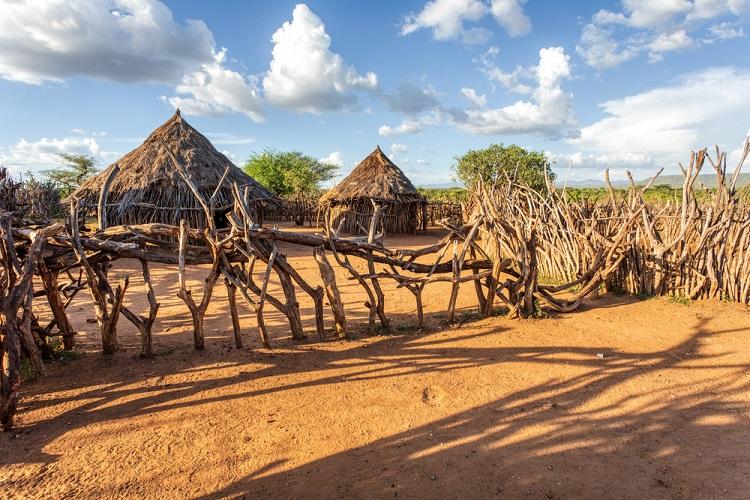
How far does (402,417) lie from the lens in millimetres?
3076

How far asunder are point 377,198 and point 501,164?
376 inches

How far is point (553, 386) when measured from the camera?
353cm

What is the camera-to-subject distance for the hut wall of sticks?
3.74 metres

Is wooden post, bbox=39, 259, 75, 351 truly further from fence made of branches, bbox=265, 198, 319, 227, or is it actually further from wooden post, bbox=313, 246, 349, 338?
fence made of branches, bbox=265, 198, 319, 227

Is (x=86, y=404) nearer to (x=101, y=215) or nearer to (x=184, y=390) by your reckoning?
(x=184, y=390)

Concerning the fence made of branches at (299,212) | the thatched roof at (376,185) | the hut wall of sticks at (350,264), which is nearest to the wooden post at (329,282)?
the hut wall of sticks at (350,264)

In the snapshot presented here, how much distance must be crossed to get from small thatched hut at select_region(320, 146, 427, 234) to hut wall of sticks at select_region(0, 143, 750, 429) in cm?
926

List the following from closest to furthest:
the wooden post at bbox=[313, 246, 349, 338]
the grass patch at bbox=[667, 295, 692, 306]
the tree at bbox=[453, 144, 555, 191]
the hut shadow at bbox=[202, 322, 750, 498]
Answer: the hut shadow at bbox=[202, 322, 750, 498]
the wooden post at bbox=[313, 246, 349, 338]
the grass patch at bbox=[667, 295, 692, 306]
the tree at bbox=[453, 144, 555, 191]

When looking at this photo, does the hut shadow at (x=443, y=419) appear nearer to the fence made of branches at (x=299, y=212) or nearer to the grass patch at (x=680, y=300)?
the grass patch at (x=680, y=300)

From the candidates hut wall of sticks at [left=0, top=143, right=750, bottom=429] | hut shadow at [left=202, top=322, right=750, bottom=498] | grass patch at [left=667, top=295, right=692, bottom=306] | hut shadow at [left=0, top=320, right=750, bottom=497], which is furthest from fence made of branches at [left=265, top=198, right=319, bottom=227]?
hut shadow at [left=202, top=322, right=750, bottom=498]

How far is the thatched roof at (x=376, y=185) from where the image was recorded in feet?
53.2

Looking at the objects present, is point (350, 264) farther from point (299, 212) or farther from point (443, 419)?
point (299, 212)

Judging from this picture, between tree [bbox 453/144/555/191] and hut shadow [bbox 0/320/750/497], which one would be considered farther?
tree [bbox 453/144/555/191]

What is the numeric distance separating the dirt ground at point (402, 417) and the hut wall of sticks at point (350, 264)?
416 mm
